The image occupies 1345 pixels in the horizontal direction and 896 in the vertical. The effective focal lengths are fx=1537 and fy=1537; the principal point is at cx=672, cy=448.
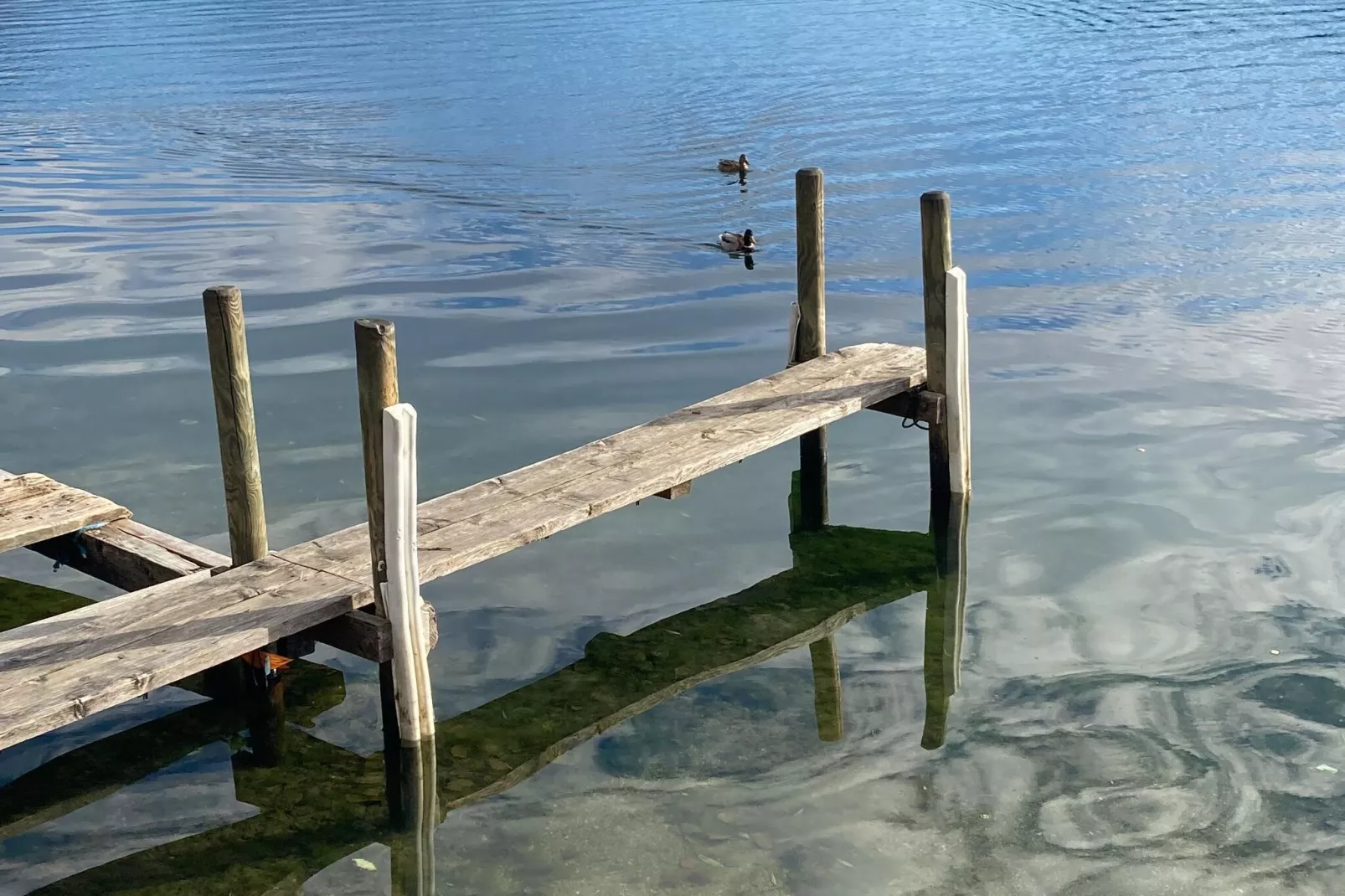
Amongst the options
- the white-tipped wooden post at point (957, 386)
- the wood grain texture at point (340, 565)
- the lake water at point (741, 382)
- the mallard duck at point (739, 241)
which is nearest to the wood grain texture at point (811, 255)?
the wood grain texture at point (340, 565)

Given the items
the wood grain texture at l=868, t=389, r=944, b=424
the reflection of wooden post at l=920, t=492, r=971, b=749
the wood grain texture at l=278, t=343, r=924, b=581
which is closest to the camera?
the wood grain texture at l=278, t=343, r=924, b=581

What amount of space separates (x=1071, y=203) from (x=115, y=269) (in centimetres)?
1330

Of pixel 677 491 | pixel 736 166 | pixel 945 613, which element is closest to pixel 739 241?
pixel 736 166

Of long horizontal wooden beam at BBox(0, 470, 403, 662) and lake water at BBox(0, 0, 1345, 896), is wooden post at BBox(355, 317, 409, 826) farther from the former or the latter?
lake water at BBox(0, 0, 1345, 896)

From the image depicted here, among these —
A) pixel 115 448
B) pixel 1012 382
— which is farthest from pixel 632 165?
pixel 115 448

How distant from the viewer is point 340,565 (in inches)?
360

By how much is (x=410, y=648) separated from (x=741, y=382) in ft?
24.5

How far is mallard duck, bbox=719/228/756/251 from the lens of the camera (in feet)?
66.7

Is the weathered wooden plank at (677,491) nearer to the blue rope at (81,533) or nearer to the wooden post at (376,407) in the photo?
the wooden post at (376,407)

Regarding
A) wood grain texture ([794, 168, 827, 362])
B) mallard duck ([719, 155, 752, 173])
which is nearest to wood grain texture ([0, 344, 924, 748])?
wood grain texture ([794, 168, 827, 362])

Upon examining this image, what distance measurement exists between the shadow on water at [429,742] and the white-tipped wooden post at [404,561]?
517 millimetres

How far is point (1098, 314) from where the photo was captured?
17594 mm

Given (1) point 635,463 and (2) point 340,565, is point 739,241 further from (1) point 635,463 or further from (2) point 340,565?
(2) point 340,565

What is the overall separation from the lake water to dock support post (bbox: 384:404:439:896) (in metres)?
0.20
